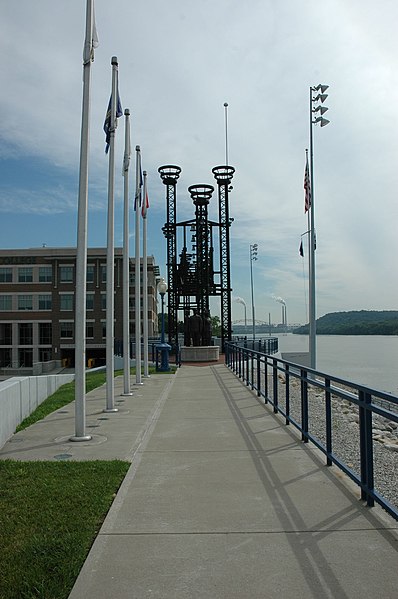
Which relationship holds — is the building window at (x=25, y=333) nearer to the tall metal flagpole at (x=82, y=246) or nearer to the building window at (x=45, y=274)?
the building window at (x=45, y=274)

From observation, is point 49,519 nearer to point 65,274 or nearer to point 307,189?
point 307,189

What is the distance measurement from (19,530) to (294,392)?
782cm

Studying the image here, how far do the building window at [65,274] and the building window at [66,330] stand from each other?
15.9 feet

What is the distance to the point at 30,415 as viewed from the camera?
39.2ft

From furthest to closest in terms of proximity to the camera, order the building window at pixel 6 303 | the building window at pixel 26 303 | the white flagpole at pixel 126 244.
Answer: the building window at pixel 6 303 < the building window at pixel 26 303 < the white flagpole at pixel 126 244

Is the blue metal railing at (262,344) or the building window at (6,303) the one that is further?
the building window at (6,303)

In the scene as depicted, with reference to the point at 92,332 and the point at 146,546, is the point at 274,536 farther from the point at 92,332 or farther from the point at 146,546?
the point at 92,332

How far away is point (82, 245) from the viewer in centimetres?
912

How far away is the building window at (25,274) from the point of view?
64250 millimetres

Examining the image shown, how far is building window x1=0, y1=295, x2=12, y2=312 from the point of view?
Result: 6406 cm

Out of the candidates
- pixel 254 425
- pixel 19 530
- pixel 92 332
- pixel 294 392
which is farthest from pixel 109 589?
pixel 92 332

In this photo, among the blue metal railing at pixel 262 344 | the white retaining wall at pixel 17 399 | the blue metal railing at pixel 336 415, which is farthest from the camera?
the blue metal railing at pixel 262 344

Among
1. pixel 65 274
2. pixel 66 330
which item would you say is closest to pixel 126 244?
pixel 66 330

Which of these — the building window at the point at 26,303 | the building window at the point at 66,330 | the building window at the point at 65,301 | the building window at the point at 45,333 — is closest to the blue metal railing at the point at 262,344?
the building window at the point at 66,330
